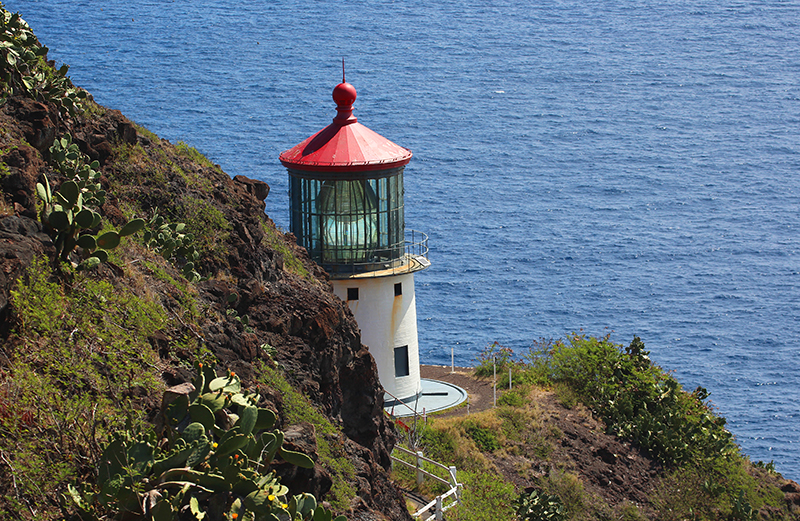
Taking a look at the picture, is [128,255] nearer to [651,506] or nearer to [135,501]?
[135,501]

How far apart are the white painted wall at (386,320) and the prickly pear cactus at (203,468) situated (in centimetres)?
1411

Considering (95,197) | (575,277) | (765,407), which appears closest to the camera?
(95,197)

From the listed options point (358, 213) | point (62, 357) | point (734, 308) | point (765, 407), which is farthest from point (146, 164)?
point (734, 308)

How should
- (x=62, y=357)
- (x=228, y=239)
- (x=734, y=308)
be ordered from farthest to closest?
(x=734, y=308) < (x=228, y=239) < (x=62, y=357)

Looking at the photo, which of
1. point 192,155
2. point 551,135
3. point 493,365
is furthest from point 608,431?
point 551,135

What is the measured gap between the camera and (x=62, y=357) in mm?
8102

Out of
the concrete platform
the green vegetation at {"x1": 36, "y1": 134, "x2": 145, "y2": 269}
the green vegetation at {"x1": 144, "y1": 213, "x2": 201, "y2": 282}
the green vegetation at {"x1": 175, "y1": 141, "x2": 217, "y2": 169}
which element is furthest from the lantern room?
the green vegetation at {"x1": 36, "y1": 134, "x2": 145, "y2": 269}

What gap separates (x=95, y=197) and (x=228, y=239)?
3.04 meters

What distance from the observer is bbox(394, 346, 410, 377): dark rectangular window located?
2355cm

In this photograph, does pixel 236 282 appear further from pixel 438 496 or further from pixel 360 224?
pixel 360 224

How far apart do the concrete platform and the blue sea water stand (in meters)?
22.9

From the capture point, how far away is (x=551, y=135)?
109625mm

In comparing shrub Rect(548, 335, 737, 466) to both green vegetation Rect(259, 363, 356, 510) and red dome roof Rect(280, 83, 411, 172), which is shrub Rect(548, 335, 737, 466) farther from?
green vegetation Rect(259, 363, 356, 510)

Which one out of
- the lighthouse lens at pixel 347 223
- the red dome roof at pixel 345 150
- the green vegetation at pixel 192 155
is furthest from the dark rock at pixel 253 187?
the lighthouse lens at pixel 347 223
